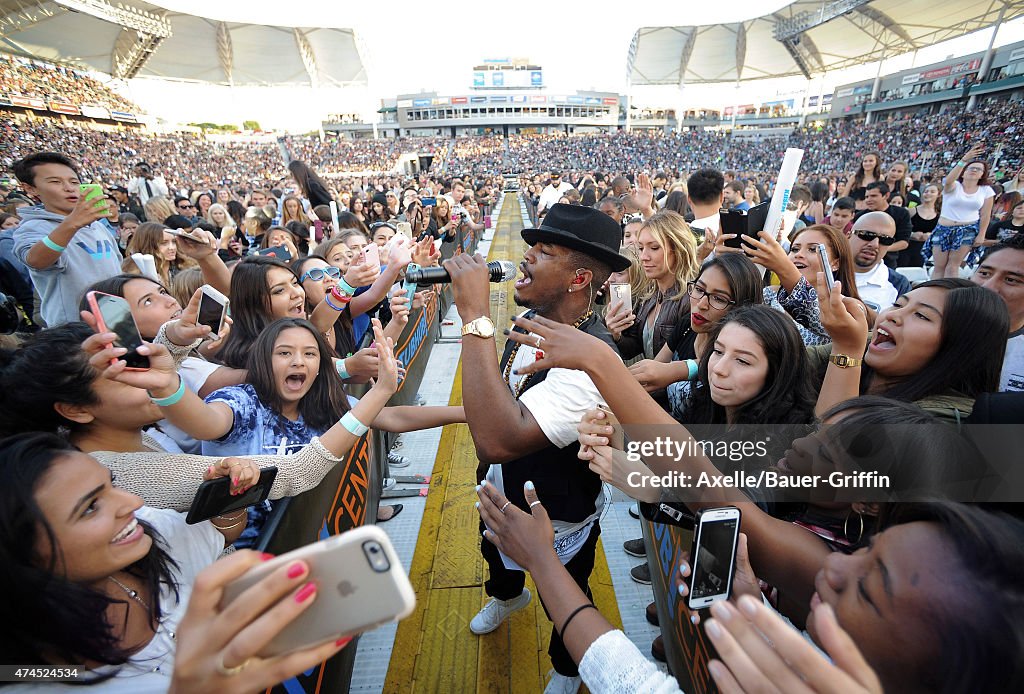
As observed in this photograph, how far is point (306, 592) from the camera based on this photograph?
0.76m

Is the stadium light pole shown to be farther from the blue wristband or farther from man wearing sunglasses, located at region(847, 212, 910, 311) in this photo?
the blue wristband

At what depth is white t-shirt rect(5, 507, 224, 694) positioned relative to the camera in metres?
1.10

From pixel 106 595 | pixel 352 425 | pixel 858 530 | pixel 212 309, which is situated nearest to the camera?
pixel 106 595

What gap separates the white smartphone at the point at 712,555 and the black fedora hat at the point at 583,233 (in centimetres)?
124

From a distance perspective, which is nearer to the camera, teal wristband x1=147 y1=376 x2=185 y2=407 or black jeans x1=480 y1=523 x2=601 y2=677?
teal wristband x1=147 y1=376 x2=185 y2=407

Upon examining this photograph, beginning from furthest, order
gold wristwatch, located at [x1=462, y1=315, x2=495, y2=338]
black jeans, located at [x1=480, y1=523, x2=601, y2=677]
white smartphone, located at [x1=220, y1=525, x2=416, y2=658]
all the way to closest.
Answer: black jeans, located at [x1=480, y1=523, x2=601, y2=677] < gold wristwatch, located at [x1=462, y1=315, x2=495, y2=338] < white smartphone, located at [x1=220, y1=525, x2=416, y2=658]

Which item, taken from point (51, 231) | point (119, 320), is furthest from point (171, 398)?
point (51, 231)

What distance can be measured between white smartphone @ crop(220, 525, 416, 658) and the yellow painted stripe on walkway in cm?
206

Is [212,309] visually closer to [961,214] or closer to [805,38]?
[961,214]

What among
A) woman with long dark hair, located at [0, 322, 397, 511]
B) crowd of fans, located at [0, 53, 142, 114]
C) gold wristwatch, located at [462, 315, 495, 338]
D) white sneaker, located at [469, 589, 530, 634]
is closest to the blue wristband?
gold wristwatch, located at [462, 315, 495, 338]

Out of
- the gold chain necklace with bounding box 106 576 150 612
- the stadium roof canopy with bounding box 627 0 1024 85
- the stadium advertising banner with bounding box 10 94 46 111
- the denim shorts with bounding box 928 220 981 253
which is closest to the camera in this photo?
the gold chain necklace with bounding box 106 576 150 612

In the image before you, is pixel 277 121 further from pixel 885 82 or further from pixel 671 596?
pixel 671 596

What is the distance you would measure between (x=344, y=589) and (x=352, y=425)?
1.36m

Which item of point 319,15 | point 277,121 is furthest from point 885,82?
point 277,121
